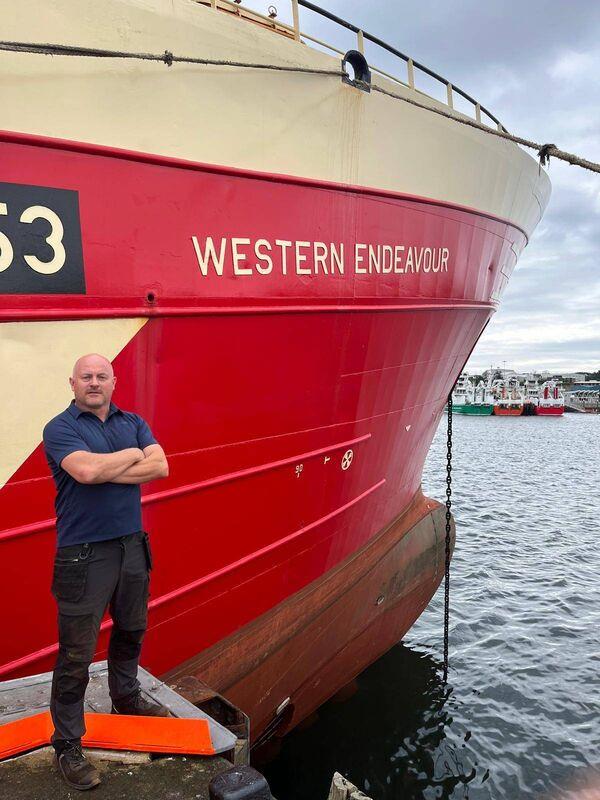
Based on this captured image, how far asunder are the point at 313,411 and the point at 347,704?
3.80 m

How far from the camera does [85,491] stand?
2.29 meters

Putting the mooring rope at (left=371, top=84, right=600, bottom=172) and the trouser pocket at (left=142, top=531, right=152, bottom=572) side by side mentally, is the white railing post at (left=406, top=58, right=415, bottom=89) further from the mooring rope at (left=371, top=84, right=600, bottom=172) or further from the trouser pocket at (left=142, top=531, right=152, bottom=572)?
the trouser pocket at (left=142, top=531, right=152, bottom=572)

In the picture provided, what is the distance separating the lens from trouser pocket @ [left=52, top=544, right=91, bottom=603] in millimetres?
2256

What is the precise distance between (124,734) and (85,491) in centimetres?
107

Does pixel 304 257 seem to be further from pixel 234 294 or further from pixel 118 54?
pixel 118 54

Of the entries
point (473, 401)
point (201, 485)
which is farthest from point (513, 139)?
point (473, 401)

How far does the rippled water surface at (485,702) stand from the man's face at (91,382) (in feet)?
13.5

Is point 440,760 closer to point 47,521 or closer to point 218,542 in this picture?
point 218,542

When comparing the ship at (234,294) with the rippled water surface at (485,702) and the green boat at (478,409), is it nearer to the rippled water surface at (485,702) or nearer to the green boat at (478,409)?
the rippled water surface at (485,702)

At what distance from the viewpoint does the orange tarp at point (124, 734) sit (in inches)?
95.3

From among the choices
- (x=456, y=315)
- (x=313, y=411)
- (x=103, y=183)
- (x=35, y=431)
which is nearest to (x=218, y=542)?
(x=313, y=411)

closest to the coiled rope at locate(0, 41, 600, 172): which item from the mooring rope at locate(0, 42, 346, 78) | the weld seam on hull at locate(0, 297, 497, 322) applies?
the mooring rope at locate(0, 42, 346, 78)

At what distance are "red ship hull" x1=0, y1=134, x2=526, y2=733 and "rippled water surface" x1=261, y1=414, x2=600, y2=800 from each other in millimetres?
869

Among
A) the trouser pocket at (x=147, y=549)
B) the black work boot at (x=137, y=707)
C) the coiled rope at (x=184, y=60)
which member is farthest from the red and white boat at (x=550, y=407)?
the trouser pocket at (x=147, y=549)
